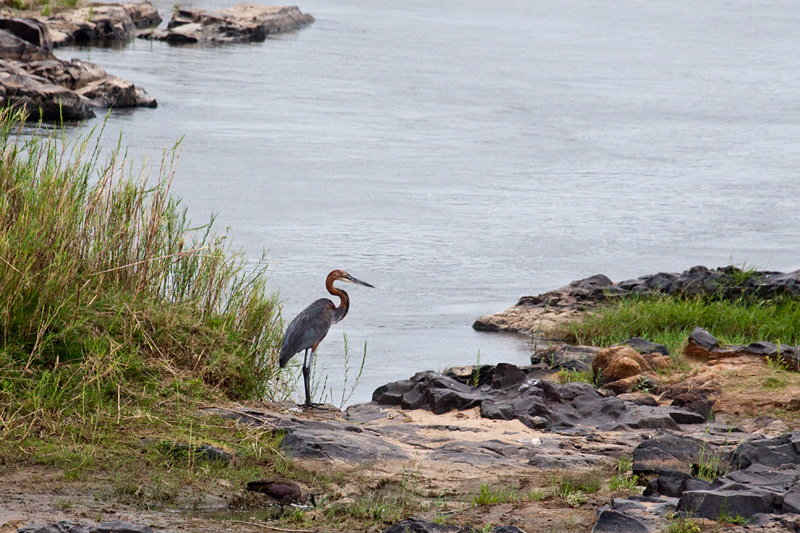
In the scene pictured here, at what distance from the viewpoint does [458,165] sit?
20078mm

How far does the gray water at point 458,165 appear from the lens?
1274cm

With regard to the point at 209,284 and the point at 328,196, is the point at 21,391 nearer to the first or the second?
the point at 209,284

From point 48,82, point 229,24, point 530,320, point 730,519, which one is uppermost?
point 229,24

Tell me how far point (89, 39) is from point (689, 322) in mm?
30407

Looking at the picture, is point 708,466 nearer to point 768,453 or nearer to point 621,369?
point 768,453

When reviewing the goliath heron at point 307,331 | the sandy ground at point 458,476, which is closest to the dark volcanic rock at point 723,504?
the sandy ground at point 458,476

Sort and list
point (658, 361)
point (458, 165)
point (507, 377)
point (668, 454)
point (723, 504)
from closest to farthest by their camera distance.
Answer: point (723, 504) → point (668, 454) → point (507, 377) → point (658, 361) → point (458, 165)

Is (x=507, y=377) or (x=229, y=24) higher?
(x=229, y=24)

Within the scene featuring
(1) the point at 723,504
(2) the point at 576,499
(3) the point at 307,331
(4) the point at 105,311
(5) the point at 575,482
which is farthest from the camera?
(3) the point at 307,331

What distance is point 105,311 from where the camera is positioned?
22.7 feet

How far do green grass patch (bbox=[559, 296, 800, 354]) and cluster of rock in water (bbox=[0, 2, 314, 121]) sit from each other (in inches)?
226

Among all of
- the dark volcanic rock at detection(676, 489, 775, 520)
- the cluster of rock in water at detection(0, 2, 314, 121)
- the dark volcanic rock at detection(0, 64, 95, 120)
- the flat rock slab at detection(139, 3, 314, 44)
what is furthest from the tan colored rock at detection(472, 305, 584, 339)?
the flat rock slab at detection(139, 3, 314, 44)

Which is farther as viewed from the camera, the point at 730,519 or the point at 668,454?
the point at 668,454

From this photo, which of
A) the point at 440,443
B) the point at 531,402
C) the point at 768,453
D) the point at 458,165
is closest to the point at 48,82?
the point at 458,165
